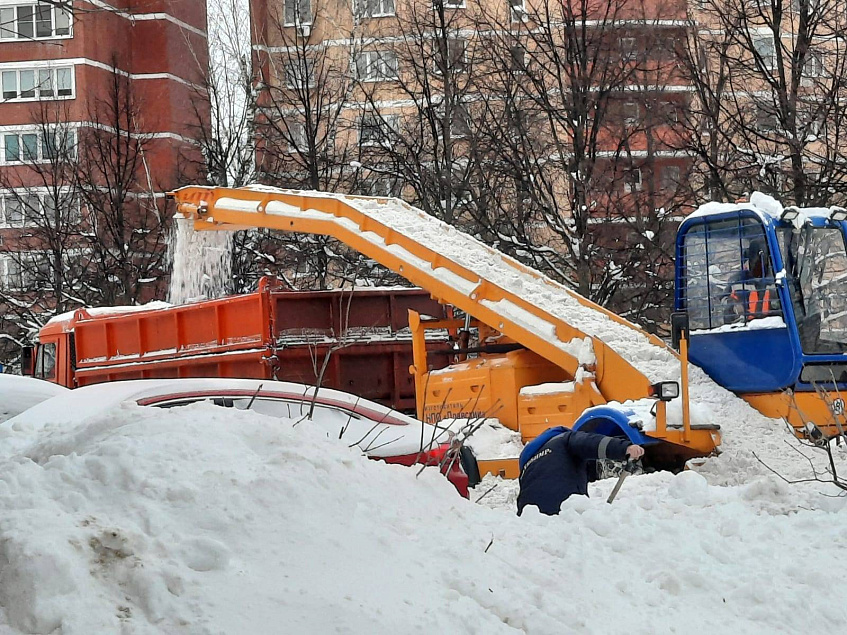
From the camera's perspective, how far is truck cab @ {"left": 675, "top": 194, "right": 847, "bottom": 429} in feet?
31.6

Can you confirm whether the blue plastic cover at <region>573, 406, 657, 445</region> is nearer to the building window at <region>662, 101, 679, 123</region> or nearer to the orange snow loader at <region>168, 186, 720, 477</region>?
the orange snow loader at <region>168, 186, 720, 477</region>

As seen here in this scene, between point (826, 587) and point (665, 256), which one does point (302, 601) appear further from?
point (665, 256)

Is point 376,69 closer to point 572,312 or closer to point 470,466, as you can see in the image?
point 572,312

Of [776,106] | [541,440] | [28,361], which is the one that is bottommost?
[28,361]

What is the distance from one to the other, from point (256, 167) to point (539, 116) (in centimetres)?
→ 880

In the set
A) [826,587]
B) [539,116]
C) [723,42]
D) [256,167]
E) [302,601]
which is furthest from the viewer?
[256,167]

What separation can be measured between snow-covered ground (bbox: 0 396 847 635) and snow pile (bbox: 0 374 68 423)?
4113mm

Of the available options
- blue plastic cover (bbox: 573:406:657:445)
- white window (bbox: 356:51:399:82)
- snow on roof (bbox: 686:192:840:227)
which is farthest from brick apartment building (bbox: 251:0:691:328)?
blue plastic cover (bbox: 573:406:657:445)

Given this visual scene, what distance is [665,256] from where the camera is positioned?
19672mm

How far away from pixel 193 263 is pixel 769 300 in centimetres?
886

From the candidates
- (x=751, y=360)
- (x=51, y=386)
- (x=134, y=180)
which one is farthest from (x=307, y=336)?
(x=134, y=180)

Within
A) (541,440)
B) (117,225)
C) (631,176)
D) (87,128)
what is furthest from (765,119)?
(87,128)

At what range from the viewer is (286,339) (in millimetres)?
13430

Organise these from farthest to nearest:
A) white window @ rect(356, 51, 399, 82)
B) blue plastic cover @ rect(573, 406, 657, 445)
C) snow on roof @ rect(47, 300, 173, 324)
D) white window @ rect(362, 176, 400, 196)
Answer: white window @ rect(356, 51, 399, 82)
white window @ rect(362, 176, 400, 196)
snow on roof @ rect(47, 300, 173, 324)
blue plastic cover @ rect(573, 406, 657, 445)
